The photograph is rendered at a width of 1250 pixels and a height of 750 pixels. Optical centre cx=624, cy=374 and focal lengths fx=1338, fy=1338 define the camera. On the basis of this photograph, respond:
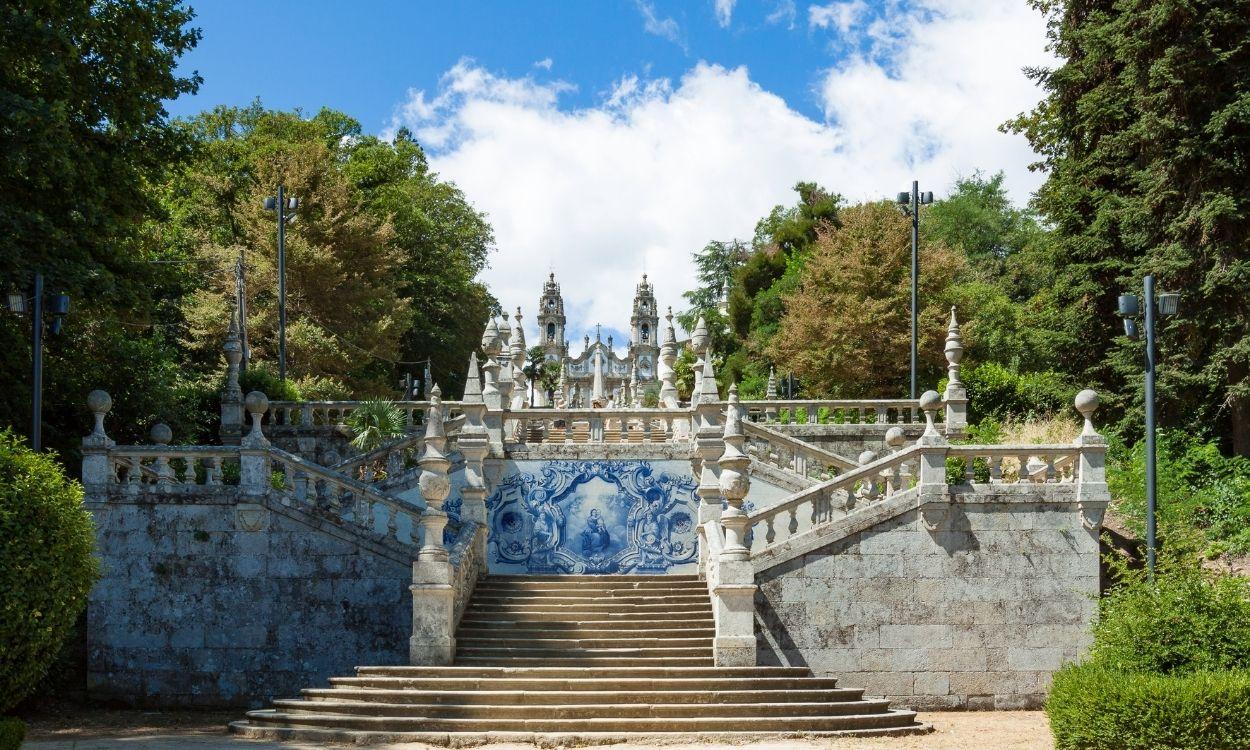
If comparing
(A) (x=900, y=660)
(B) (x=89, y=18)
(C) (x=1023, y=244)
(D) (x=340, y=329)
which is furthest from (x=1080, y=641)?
(C) (x=1023, y=244)

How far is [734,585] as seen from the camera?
17938 millimetres

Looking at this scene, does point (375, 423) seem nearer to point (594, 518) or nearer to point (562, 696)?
point (594, 518)

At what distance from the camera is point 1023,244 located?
58781 mm

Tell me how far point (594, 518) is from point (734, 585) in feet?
16.9

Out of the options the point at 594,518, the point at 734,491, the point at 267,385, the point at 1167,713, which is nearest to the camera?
the point at 1167,713

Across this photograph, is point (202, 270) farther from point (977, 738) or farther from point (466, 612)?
point (977, 738)

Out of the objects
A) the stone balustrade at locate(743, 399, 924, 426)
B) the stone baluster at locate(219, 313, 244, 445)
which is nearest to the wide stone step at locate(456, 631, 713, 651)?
the stone baluster at locate(219, 313, 244, 445)

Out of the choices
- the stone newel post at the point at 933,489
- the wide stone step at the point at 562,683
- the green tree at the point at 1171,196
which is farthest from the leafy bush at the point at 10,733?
the green tree at the point at 1171,196

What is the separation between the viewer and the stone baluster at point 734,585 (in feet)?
58.2

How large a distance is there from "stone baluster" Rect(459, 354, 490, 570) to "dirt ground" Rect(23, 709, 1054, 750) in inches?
176

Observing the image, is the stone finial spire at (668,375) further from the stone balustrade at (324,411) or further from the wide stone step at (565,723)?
the wide stone step at (565,723)

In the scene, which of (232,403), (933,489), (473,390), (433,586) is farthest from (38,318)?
(933,489)

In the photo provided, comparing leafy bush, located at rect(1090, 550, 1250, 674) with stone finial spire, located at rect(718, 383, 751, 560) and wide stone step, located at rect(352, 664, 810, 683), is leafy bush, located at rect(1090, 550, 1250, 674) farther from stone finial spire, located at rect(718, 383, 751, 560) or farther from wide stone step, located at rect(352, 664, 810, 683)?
stone finial spire, located at rect(718, 383, 751, 560)

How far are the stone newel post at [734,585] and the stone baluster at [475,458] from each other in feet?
14.3
